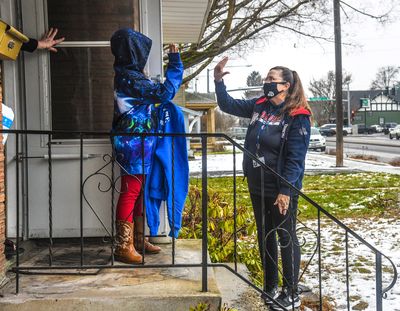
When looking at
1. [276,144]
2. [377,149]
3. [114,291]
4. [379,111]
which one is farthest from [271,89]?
[379,111]

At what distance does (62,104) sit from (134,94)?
0.85m

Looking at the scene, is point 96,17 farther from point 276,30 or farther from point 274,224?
point 276,30

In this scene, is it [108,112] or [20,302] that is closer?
[20,302]

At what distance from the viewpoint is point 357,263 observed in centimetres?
522

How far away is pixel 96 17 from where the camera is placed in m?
3.76

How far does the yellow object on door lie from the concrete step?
1393mm

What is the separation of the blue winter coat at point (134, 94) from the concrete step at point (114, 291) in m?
0.67

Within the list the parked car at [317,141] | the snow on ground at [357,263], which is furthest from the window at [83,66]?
the parked car at [317,141]

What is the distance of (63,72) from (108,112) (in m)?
0.45

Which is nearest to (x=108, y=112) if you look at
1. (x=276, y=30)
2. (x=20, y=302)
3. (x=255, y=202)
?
(x=255, y=202)

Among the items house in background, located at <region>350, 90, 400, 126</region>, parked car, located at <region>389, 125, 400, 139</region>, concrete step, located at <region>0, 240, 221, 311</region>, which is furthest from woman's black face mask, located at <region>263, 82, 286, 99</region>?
house in background, located at <region>350, 90, 400, 126</region>

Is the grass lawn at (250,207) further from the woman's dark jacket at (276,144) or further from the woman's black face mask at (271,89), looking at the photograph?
the woman's black face mask at (271,89)

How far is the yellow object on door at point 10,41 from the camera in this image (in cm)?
300

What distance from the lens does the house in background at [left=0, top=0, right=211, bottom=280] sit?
361cm
